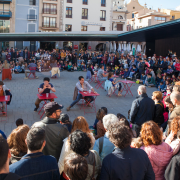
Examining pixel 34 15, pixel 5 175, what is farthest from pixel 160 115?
pixel 34 15

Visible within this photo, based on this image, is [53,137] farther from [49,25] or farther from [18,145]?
[49,25]

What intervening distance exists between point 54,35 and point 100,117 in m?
13.6

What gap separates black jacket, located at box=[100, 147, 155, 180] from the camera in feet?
7.53

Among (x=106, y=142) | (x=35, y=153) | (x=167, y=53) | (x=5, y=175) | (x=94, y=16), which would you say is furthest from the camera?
(x=94, y=16)

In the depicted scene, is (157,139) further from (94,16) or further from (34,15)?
(94,16)

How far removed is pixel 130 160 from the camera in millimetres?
2318

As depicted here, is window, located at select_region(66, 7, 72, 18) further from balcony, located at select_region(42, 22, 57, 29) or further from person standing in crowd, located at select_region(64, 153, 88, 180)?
person standing in crowd, located at select_region(64, 153, 88, 180)

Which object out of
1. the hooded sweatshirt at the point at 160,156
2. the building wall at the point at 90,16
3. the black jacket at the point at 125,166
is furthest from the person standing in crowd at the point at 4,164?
the building wall at the point at 90,16

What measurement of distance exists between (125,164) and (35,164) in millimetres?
942

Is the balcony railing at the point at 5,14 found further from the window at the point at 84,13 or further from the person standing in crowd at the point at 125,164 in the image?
the person standing in crowd at the point at 125,164

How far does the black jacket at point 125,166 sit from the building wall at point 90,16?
1556 inches

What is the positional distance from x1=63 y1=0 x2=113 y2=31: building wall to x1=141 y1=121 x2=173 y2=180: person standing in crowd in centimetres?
3906

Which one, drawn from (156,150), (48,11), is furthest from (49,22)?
(156,150)

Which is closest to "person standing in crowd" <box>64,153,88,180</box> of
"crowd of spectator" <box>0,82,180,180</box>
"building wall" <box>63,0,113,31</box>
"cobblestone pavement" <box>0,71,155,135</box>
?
"crowd of spectator" <box>0,82,180,180</box>
